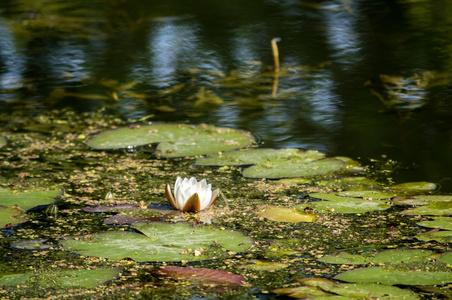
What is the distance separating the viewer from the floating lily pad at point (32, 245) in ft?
5.80

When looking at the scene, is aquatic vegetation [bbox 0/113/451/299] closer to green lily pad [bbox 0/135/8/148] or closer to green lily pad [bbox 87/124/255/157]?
green lily pad [bbox 87/124/255/157]

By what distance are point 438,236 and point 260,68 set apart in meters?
2.85

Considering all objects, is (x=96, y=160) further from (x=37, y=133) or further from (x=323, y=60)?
(x=323, y=60)

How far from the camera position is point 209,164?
8.39 feet

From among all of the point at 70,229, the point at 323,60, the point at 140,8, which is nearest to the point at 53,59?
the point at 140,8

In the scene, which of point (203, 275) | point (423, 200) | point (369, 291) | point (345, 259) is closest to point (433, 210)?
point (423, 200)

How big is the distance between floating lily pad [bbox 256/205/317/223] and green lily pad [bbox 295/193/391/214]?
62mm

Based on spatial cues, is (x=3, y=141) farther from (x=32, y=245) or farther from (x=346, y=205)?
(x=346, y=205)

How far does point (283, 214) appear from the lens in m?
1.99

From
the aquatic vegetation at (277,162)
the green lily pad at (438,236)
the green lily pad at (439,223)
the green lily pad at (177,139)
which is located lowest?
the green lily pad at (177,139)

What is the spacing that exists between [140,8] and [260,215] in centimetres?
509

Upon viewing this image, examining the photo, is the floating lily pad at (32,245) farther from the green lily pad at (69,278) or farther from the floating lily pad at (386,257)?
the floating lily pad at (386,257)

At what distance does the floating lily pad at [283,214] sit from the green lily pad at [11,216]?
2.78 feet

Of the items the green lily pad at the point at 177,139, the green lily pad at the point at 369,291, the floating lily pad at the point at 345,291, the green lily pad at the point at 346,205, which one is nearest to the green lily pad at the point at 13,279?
the floating lily pad at the point at 345,291
